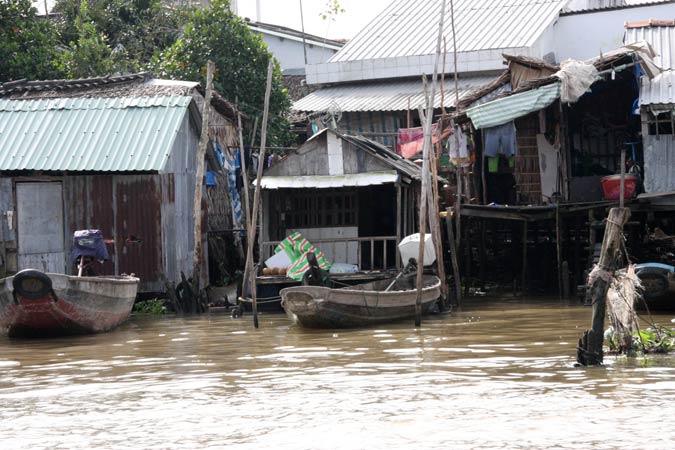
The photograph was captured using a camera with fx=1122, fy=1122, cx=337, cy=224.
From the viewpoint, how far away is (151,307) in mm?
18766

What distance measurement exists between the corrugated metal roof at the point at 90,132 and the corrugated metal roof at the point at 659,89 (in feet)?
25.0

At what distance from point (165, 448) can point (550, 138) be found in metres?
13.2

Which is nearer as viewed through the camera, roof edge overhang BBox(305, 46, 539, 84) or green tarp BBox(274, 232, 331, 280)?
green tarp BBox(274, 232, 331, 280)

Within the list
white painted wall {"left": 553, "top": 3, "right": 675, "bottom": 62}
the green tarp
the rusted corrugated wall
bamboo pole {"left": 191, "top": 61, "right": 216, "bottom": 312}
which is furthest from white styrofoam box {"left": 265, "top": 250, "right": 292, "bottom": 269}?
white painted wall {"left": 553, "top": 3, "right": 675, "bottom": 62}

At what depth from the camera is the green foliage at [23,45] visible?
950 inches

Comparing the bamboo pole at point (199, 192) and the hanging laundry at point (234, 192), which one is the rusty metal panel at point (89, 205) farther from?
the hanging laundry at point (234, 192)

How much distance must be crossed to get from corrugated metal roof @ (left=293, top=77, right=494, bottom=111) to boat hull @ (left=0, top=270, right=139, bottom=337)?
9.31 metres

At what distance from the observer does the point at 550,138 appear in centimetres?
1983

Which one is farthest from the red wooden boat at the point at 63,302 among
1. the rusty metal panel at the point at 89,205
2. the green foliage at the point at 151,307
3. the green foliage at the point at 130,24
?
the green foliage at the point at 130,24

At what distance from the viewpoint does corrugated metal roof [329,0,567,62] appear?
25422 millimetres

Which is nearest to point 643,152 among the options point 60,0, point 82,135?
point 82,135

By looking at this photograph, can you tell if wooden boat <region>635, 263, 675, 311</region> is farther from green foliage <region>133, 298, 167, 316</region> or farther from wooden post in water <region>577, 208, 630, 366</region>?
green foliage <region>133, 298, 167, 316</region>

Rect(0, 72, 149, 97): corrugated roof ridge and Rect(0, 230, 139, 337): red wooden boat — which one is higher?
Rect(0, 72, 149, 97): corrugated roof ridge

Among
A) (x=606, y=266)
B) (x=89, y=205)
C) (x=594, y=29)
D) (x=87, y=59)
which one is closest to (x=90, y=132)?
(x=89, y=205)
